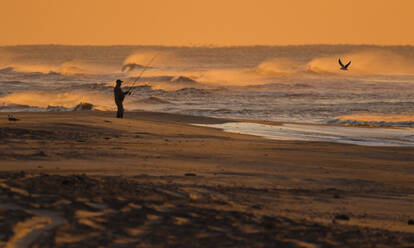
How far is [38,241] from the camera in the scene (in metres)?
5.27

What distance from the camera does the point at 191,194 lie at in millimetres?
7258

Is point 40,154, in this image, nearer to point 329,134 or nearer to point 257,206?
point 257,206

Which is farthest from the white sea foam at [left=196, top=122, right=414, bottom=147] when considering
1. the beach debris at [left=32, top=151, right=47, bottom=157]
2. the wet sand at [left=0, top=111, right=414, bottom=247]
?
the beach debris at [left=32, top=151, right=47, bottom=157]

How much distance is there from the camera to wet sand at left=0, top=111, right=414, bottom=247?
565cm

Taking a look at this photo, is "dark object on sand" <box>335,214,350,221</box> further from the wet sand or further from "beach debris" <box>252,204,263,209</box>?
"beach debris" <box>252,204,263,209</box>

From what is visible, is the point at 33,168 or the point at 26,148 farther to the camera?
the point at 26,148

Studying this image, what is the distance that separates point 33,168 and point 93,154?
6.03 ft

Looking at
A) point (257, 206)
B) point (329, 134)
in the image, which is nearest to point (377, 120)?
point (329, 134)

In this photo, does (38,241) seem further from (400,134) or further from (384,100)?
(384,100)

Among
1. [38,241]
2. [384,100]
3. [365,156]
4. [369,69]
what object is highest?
[369,69]

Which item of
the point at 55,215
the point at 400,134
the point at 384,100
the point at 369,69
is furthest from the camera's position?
the point at 369,69

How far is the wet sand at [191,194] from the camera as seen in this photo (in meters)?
5.65

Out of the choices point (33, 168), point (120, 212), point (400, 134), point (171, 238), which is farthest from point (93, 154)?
point (400, 134)

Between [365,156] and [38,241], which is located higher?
[365,156]
